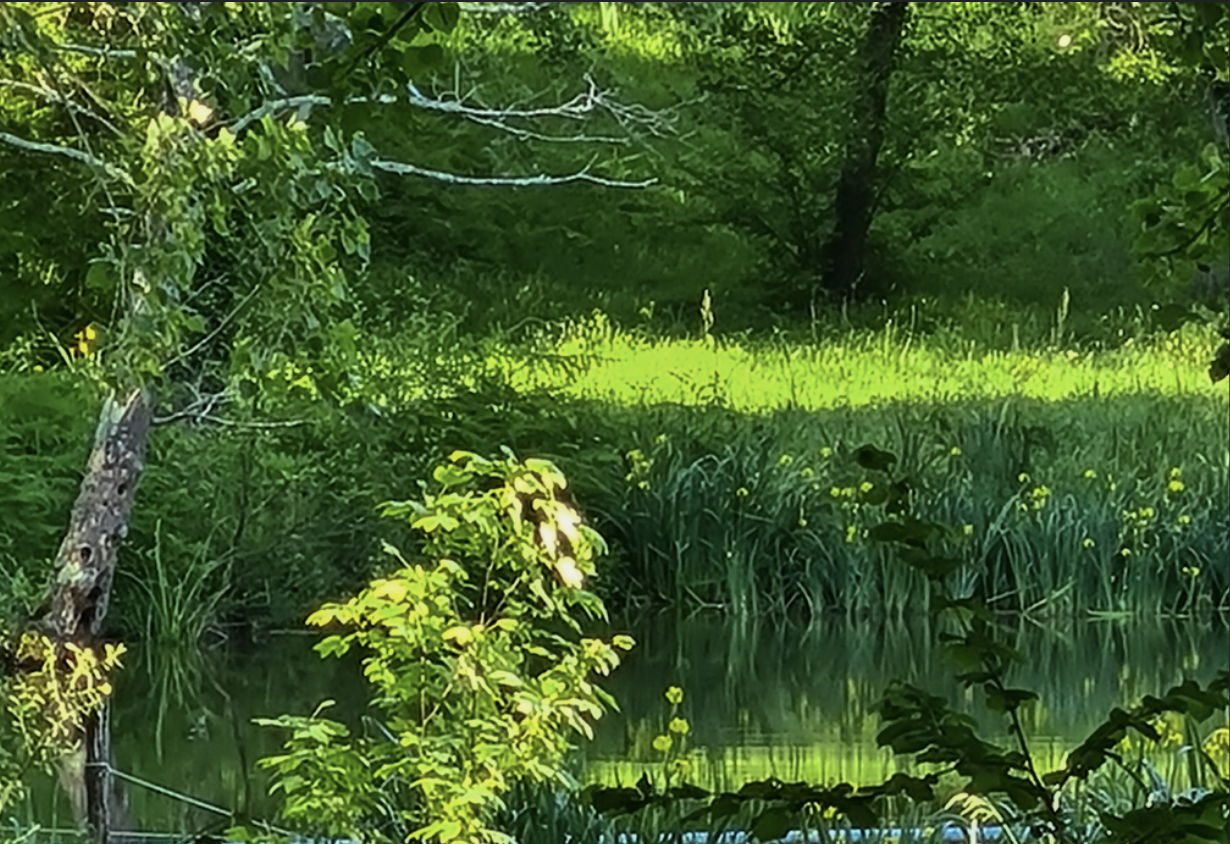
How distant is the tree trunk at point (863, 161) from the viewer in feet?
5.17

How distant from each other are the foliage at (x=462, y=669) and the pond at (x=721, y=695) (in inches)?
2.9

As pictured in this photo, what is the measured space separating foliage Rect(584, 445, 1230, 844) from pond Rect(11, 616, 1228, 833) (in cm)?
19

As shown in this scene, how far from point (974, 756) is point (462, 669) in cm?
39

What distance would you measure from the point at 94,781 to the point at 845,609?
2.27 feet

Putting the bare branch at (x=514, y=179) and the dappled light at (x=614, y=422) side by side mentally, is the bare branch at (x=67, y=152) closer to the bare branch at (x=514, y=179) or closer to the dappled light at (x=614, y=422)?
the dappled light at (x=614, y=422)

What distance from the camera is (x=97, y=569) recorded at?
1341 millimetres

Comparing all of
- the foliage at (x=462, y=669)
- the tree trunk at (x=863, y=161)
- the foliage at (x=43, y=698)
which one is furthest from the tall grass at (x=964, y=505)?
the foliage at (x=43, y=698)

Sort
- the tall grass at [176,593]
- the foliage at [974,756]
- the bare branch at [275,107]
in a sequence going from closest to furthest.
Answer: the foliage at [974,756], the bare branch at [275,107], the tall grass at [176,593]

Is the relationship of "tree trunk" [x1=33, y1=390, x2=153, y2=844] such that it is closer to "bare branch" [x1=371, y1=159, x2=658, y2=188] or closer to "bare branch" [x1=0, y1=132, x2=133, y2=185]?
"bare branch" [x1=0, y1=132, x2=133, y2=185]

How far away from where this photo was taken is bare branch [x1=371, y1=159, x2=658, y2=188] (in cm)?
148

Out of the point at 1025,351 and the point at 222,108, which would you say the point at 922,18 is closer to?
the point at 1025,351


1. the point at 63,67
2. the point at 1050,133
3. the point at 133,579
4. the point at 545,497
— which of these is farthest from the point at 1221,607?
the point at 63,67

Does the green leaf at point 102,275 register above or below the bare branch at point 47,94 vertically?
below

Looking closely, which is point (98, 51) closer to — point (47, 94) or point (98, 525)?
point (47, 94)
